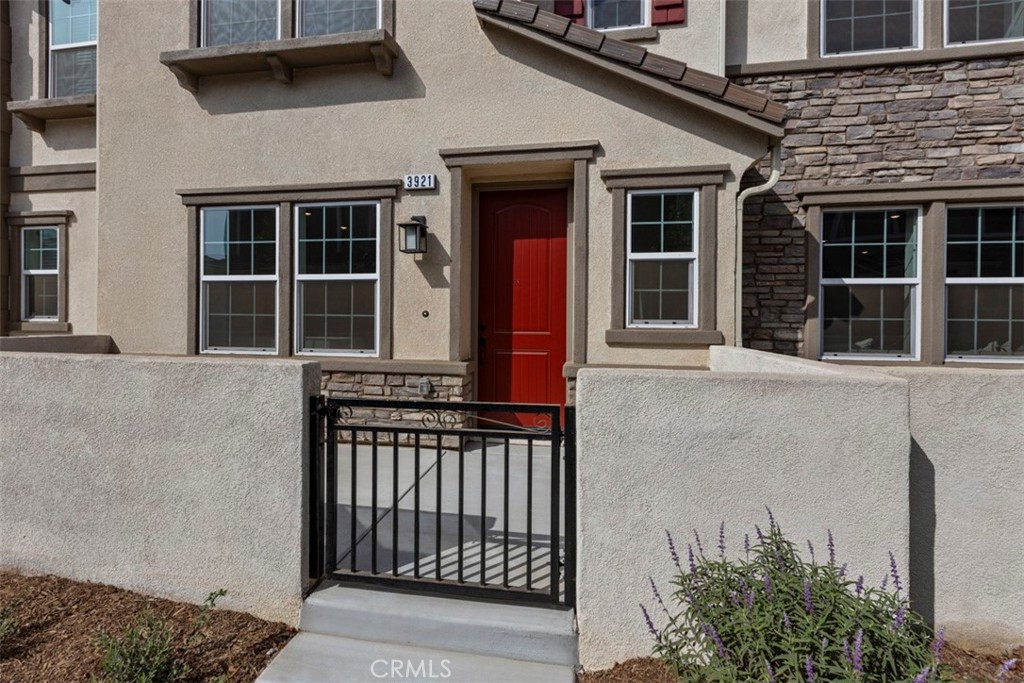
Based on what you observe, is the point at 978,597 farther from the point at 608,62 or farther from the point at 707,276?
the point at 608,62

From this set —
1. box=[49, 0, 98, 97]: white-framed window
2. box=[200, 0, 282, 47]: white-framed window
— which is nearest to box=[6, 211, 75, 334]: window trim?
box=[49, 0, 98, 97]: white-framed window

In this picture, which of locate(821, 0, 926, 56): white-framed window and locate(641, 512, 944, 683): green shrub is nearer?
locate(641, 512, 944, 683): green shrub

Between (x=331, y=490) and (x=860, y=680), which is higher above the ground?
(x=331, y=490)

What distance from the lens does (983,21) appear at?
17.9ft

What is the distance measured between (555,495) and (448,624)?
82cm

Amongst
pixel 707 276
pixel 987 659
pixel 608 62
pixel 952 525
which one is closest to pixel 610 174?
pixel 608 62

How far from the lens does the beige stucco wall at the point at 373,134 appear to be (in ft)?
17.4

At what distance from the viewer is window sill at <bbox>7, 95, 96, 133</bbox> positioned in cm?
688

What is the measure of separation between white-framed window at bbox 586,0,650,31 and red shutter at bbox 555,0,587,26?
59 mm

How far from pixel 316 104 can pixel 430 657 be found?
5.63m

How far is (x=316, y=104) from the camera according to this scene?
5883mm

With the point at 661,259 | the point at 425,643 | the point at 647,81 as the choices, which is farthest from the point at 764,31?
the point at 425,643

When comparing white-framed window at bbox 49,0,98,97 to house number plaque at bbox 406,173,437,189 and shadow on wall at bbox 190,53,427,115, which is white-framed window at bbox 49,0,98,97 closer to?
shadow on wall at bbox 190,53,427,115

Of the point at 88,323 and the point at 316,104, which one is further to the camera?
the point at 88,323
